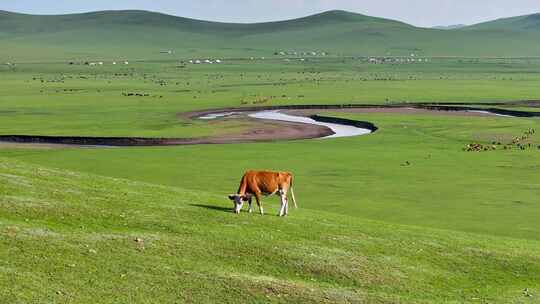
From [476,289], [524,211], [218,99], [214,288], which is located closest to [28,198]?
[214,288]

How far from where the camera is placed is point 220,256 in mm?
26281

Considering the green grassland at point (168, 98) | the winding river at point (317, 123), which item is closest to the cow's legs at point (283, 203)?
the green grassland at point (168, 98)

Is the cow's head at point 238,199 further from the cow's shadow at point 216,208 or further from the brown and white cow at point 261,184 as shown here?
the cow's shadow at point 216,208

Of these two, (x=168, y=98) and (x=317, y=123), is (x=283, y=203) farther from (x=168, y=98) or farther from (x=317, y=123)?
(x=168, y=98)

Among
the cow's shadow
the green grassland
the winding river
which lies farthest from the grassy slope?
the winding river

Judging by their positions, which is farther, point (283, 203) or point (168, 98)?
point (168, 98)

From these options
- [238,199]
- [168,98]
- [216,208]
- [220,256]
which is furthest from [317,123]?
[220,256]

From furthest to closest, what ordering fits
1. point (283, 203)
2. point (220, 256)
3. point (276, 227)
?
point (283, 203), point (276, 227), point (220, 256)

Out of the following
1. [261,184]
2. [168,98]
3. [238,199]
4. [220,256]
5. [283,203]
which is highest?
[261,184]

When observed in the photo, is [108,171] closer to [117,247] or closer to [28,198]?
[28,198]

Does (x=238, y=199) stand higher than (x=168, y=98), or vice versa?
(x=238, y=199)

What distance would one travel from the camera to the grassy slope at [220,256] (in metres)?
23.0

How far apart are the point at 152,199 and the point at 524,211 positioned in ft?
62.1

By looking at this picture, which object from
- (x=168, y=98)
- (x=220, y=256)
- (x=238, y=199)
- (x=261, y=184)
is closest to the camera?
(x=220, y=256)
